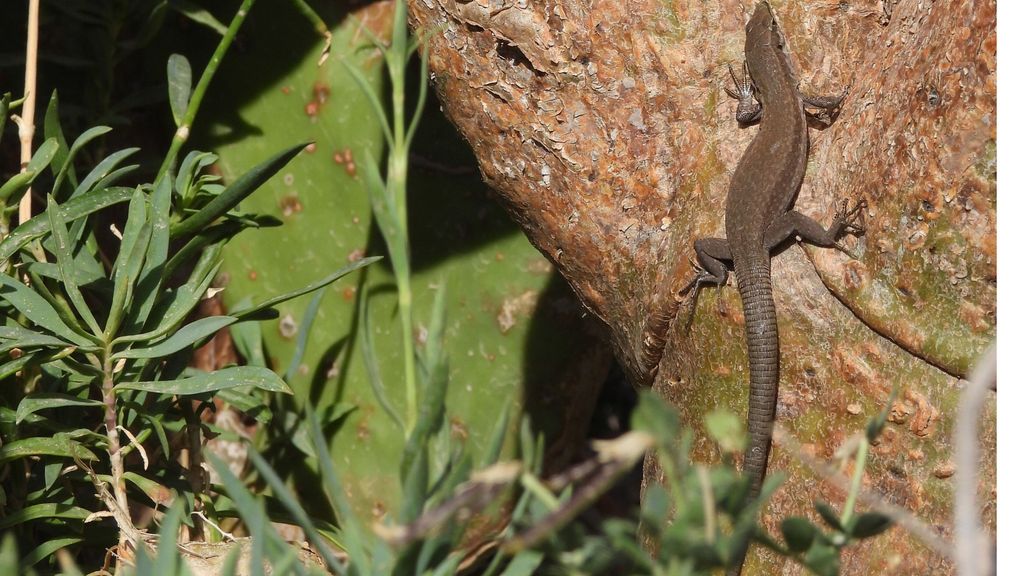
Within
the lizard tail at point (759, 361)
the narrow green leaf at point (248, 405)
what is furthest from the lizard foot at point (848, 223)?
the narrow green leaf at point (248, 405)

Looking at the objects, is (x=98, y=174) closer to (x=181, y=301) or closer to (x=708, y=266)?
(x=181, y=301)

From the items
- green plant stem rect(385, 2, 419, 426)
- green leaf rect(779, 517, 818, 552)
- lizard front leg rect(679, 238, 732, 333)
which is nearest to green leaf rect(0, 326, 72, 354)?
green plant stem rect(385, 2, 419, 426)

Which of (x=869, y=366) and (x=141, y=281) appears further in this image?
(x=141, y=281)

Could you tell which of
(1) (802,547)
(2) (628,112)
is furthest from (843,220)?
(1) (802,547)

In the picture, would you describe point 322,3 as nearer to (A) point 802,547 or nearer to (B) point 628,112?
(B) point 628,112

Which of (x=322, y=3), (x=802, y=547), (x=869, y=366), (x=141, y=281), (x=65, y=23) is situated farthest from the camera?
(x=65, y=23)

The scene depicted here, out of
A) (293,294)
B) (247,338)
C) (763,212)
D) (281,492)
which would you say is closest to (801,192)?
(763,212)
